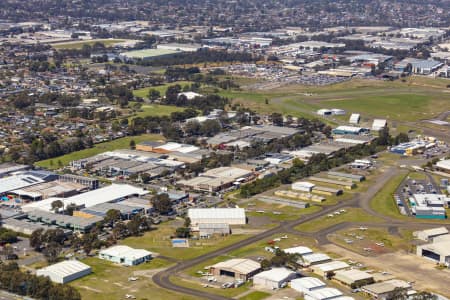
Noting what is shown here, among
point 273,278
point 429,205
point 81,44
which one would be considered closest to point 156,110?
point 429,205

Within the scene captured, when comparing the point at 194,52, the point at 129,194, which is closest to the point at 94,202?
the point at 129,194

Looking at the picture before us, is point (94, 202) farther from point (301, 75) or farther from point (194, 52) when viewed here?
point (194, 52)

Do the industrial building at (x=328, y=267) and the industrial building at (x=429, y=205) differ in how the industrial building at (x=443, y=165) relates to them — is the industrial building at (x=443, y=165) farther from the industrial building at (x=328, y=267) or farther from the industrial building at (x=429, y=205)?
the industrial building at (x=328, y=267)

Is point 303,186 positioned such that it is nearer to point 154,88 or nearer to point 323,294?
point 323,294

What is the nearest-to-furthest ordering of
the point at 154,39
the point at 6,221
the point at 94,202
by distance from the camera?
the point at 6,221 < the point at 94,202 < the point at 154,39

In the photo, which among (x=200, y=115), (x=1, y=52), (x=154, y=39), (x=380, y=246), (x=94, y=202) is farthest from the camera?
(x=154, y=39)

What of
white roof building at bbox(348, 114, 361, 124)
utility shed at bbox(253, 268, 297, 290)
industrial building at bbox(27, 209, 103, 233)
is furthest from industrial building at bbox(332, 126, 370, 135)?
utility shed at bbox(253, 268, 297, 290)

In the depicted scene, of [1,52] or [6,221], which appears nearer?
[6,221]
